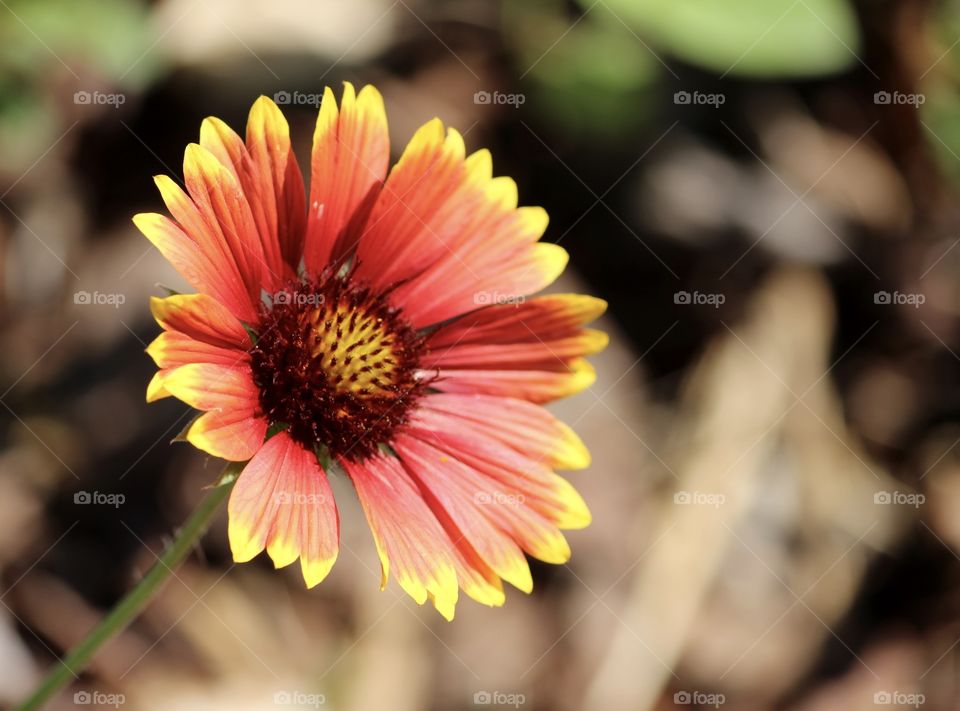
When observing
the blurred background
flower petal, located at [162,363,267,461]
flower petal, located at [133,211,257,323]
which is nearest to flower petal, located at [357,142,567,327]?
flower petal, located at [133,211,257,323]

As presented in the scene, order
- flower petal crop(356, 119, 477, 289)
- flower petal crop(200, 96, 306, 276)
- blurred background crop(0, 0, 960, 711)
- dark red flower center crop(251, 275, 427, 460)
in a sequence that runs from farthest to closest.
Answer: blurred background crop(0, 0, 960, 711), flower petal crop(356, 119, 477, 289), dark red flower center crop(251, 275, 427, 460), flower petal crop(200, 96, 306, 276)

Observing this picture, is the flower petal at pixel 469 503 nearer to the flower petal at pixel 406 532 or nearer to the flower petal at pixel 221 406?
the flower petal at pixel 406 532

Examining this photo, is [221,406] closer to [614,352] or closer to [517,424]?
[517,424]

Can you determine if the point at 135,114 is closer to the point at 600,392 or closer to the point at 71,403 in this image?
the point at 71,403

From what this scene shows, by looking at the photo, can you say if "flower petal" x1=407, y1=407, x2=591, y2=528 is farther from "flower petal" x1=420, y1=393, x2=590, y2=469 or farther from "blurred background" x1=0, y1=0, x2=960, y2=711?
"blurred background" x1=0, y1=0, x2=960, y2=711

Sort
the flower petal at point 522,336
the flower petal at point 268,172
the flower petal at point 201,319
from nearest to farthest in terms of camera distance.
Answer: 1. the flower petal at point 201,319
2. the flower petal at point 268,172
3. the flower petal at point 522,336

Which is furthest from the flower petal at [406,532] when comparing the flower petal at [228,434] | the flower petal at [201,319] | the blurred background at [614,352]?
the blurred background at [614,352]

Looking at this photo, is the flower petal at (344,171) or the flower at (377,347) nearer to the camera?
the flower at (377,347)
